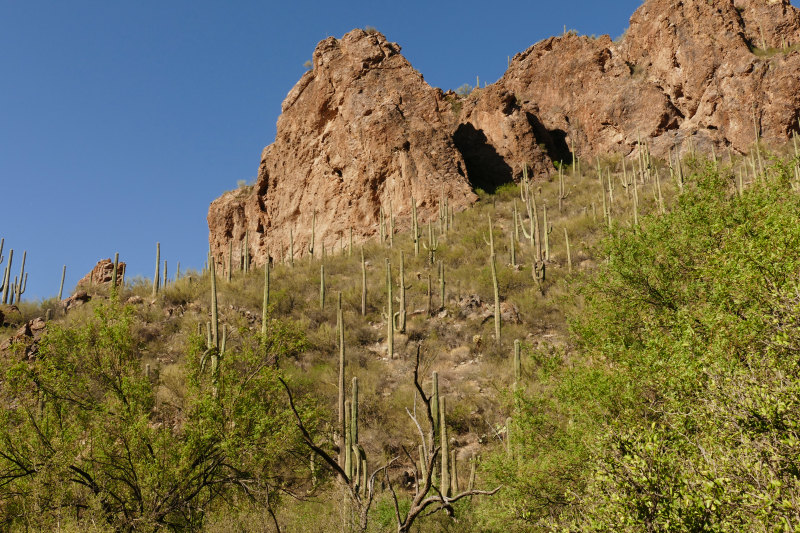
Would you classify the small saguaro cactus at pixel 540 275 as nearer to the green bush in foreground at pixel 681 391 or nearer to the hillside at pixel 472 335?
the hillside at pixel 472 335

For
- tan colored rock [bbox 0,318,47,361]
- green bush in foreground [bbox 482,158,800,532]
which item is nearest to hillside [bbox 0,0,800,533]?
green bush in foreground [bbox 482,158,800,532]

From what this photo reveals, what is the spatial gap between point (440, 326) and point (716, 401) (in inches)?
608

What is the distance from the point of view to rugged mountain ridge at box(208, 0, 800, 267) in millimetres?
31766

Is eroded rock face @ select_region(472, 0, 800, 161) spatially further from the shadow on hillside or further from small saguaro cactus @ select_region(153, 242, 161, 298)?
small saguaro cactus @ select_region(153, 242, 161, 298)

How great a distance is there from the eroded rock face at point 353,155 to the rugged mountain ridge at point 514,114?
9 cm

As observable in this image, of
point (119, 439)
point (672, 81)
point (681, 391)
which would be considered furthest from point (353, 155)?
point (681, 391)

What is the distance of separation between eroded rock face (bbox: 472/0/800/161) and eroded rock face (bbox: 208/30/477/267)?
22.0 feet

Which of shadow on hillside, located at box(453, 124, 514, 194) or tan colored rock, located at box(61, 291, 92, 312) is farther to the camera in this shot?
shadow on hillside, located at box(453, 124, 514, 194)

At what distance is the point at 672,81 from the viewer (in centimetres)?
3450

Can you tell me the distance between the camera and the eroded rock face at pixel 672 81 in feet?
100

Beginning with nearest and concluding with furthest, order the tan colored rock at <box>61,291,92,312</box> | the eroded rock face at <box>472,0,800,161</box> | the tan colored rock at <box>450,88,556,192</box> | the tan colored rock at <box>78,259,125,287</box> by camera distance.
→ the tan colored rock at <box>61,291,92,312</box> < the eroded rock face at <box>472,0,800,161</box> < the tan colored rock at <box>78,259,125,287</box> < the tan colored rock at <box>450,88,556,192</box>

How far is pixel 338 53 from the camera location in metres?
38.0

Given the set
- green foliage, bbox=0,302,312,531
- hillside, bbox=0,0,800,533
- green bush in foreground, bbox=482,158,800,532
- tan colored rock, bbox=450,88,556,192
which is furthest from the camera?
tan colored rock, bbox=450,88,556,192

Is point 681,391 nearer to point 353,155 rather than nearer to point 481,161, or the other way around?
point 353,155
